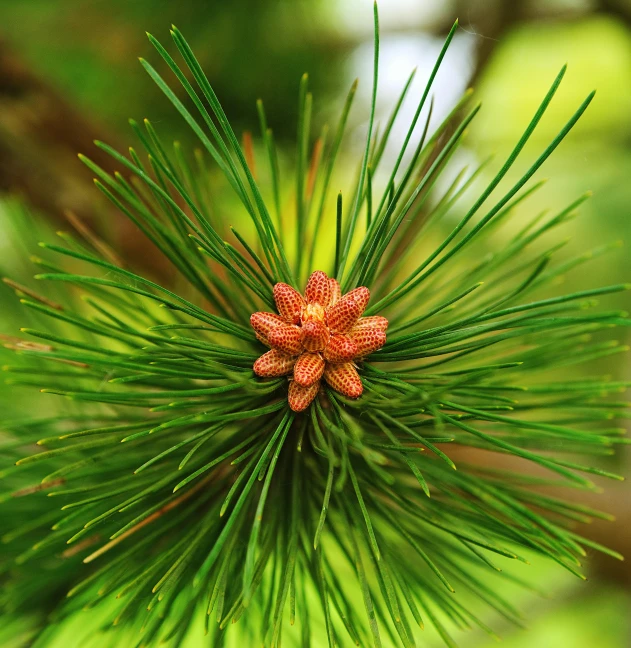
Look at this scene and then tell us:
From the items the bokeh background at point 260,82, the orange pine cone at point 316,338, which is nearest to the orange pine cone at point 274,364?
the orange pine cone at point 316,338

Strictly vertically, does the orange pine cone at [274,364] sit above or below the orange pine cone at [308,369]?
above

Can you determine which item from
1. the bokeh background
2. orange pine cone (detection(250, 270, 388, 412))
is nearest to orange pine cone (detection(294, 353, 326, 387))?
orange pine cone (detection(250, 270, 388, 412))

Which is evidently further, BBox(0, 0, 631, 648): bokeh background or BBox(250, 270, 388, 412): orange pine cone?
BBox(0, 0, 631, 648): bokeh background

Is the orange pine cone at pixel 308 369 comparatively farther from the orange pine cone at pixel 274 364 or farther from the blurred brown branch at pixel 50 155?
the blurred brown branch at pixel 50 155

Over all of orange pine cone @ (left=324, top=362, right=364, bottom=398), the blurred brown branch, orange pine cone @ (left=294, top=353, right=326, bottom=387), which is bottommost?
orange pine cone @ (left=324, top=362, right=364, bottom=398)

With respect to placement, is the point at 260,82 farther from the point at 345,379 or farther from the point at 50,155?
the point at 345,379

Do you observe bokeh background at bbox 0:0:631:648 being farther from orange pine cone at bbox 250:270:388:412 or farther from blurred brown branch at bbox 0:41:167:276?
orange pine cone at bbox 250:270:388:412

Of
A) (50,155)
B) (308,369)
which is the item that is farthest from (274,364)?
(50,155)

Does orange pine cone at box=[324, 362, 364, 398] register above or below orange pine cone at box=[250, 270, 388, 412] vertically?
below
